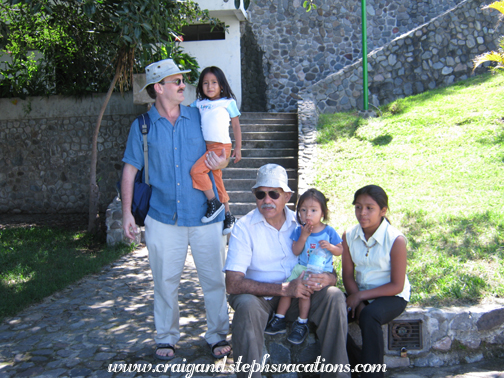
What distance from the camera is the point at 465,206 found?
5.39 m

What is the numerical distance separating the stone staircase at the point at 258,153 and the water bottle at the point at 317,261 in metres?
4.10

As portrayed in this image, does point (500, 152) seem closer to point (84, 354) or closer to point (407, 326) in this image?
point (407, 326)

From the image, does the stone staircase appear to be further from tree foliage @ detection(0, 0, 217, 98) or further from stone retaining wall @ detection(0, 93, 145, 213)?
stone retaining wall @ detection(0, 93, 145, 213)

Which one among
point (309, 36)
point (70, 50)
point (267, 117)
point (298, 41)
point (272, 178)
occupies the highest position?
point (309, 36)

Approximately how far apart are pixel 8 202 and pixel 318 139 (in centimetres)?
716

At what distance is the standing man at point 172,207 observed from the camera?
10.5ft

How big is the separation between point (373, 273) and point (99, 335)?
7.59ft

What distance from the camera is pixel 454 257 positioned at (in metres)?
4.21

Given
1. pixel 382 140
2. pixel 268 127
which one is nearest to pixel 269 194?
pixel 382 140

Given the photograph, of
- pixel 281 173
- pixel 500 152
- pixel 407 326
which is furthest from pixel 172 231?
pixel 500 152

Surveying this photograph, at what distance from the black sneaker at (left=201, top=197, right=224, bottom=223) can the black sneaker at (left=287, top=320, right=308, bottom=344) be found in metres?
0.94

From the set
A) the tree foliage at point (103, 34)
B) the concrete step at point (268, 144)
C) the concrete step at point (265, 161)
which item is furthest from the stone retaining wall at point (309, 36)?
the concrete step at point (265, 161)

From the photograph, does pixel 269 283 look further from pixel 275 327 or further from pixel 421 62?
pixel 421 62

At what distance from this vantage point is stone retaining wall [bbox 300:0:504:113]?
12195 mm
